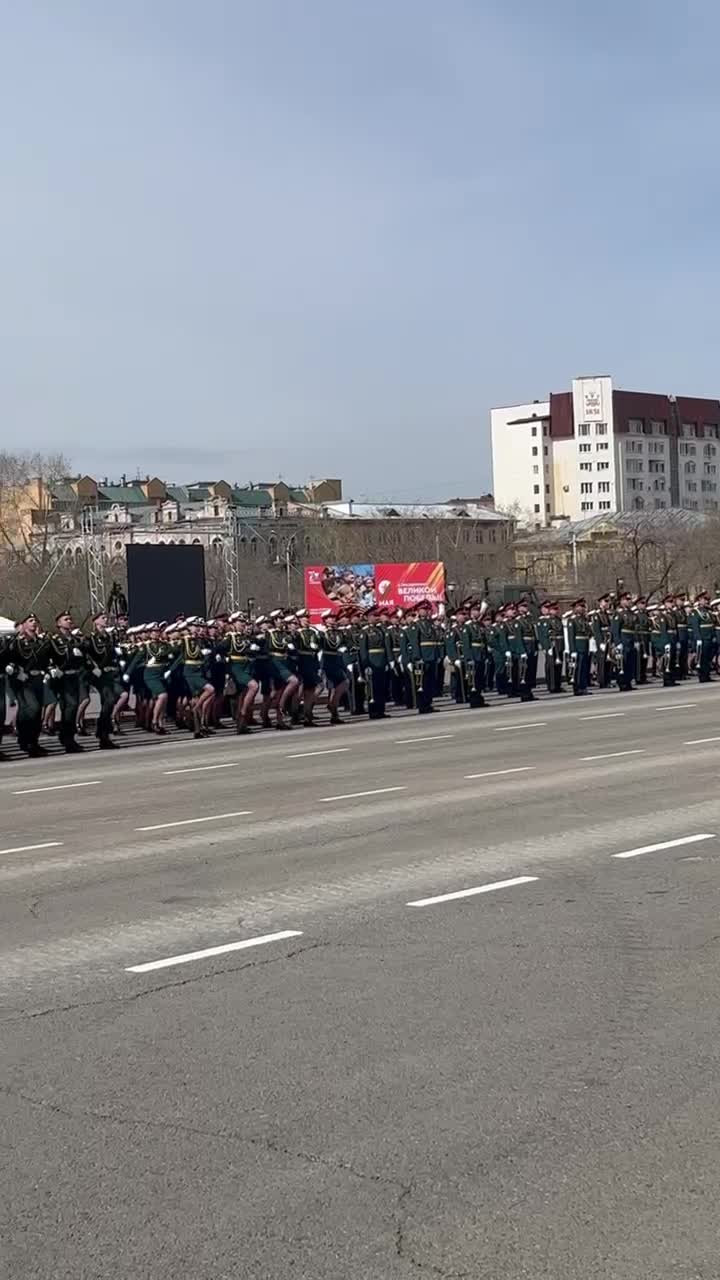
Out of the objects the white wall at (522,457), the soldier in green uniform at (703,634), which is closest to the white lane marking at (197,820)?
the soldier in green uniform at (703,634)

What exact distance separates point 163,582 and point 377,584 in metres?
15.9

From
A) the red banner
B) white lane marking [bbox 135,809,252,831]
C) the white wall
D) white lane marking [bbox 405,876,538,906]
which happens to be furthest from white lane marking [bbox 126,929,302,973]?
the white wall

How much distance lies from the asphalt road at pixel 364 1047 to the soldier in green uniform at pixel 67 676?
9508 millimetres

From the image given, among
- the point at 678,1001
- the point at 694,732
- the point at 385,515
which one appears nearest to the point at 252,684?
the point at 694,732

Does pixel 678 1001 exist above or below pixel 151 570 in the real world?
below

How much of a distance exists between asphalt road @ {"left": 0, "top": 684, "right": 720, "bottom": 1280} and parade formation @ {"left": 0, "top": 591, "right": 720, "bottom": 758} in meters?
9.93

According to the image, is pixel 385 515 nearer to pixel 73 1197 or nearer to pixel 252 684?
pixel 252 684

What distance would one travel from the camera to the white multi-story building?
148 meters

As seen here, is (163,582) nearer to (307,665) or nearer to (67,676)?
(307,665)

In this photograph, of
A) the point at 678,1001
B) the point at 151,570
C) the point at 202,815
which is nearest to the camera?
the point at 678,1001

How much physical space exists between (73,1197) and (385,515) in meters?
98.2

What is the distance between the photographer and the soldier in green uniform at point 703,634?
35125 millimetres

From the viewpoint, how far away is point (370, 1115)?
18.2 ft

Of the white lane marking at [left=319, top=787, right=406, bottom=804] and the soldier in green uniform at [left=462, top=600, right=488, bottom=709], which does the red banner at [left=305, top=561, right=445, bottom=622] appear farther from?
the white lane marking at [left=319, top=787, right=406, bottom=804]
